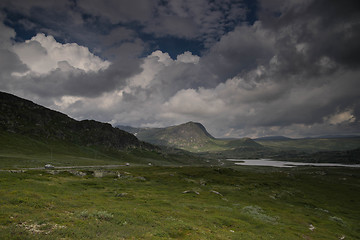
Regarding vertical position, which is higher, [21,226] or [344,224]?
[21,226]

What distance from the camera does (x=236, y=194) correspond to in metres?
69.4

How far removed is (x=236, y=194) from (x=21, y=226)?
6529 centimetres

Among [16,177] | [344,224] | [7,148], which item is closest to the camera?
[16,177]

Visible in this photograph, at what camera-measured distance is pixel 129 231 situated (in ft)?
65.2

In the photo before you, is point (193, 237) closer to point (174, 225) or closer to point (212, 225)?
point (174, 225)

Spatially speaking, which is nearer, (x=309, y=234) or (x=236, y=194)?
(x=309, y=234)

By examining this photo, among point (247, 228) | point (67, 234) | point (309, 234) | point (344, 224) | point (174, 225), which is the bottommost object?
point (344, 224)

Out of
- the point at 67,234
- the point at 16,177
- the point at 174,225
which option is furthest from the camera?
the point at 16,177

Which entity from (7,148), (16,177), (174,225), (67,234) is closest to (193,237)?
(174,225)

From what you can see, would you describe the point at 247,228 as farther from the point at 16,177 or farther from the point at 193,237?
the point at 16,177

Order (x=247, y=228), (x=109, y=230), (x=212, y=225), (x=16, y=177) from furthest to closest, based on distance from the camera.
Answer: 1. (x=16, y=177)
2. (x=247, y=228)
3. (x=212, y=225)
4. (x=109, y=230)

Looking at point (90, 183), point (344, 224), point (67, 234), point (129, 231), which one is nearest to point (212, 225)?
point (129, 231)

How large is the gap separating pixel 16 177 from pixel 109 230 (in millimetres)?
44074

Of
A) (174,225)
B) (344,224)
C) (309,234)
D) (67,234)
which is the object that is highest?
(67,234)
